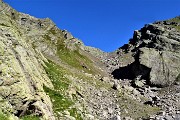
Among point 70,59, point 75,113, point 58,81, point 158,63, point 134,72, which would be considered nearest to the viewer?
point 75,113

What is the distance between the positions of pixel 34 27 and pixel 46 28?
6938mm

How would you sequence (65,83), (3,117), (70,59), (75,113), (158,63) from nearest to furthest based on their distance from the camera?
1. (3,117)
2. (75,113)
3. (65,83)
4. (158,63)
5. (70,59)

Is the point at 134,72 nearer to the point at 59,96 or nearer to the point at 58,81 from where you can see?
the point at 58,81

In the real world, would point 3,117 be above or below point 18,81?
below

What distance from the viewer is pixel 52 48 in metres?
90.3

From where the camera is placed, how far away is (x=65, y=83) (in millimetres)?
50781

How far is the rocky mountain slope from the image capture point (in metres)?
34.6

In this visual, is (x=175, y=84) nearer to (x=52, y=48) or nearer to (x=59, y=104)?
(x=52, y=48)

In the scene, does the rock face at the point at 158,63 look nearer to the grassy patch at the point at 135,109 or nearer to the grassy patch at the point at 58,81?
the grassy patch at the point at 135,109

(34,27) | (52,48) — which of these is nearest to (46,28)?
(34,27)

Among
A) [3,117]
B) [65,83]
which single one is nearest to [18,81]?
[3,117]

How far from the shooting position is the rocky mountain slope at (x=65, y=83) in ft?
113

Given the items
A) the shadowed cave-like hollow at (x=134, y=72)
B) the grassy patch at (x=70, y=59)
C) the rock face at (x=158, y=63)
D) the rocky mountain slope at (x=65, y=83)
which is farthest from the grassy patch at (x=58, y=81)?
the shadowed cave-like hollow at (x=134, y=72)

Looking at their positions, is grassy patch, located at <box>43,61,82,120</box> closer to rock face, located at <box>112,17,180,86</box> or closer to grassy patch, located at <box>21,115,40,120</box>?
grassy patch, located at <box>21,115,40,120</box>
